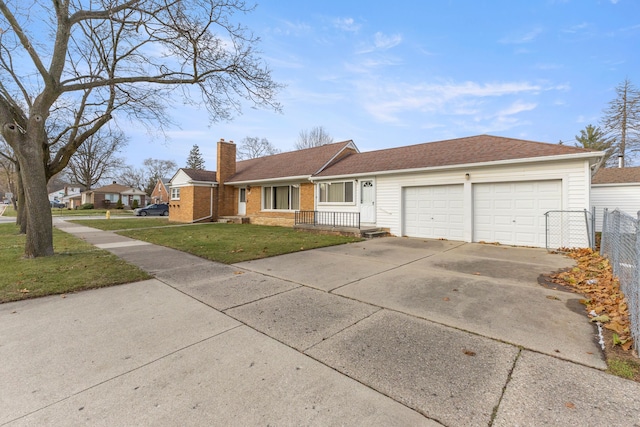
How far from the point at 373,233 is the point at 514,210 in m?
5.01

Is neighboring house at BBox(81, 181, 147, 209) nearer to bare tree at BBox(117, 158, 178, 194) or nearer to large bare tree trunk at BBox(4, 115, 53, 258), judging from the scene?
bare tree at BBox(117, 158, 178, 194)

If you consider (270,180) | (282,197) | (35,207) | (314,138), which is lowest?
(35,207)

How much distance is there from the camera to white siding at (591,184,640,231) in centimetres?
1588

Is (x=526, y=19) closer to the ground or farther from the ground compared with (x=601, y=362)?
farther from the ground

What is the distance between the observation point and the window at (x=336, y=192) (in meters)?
13.9

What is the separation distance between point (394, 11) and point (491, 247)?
884 centimetres

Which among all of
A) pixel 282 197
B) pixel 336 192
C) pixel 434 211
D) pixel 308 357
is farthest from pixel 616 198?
pixel 308 357

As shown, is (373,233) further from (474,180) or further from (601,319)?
(601,319)

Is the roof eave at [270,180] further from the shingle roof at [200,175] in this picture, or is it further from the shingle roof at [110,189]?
the shingle roof at [110,189]

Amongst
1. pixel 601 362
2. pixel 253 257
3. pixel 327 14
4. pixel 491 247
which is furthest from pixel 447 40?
pixel 601 362

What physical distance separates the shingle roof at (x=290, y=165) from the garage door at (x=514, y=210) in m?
8.36

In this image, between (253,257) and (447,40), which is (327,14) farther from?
(253,257)

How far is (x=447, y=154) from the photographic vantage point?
11664 mm

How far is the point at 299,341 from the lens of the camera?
3.01m
